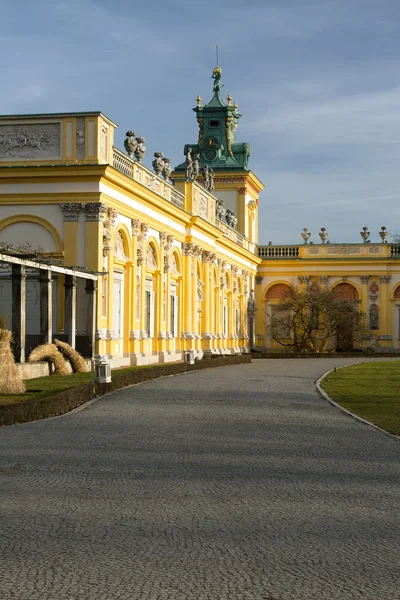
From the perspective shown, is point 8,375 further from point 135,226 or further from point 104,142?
point 135,226

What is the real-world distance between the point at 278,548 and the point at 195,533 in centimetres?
87

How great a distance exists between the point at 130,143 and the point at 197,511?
32041mm

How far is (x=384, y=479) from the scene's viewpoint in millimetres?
11539

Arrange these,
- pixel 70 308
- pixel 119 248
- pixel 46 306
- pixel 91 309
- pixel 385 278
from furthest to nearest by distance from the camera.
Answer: pixel 385 278, pixel 119 248, pixel 91 309, pixel 70 308, pixel 46 306

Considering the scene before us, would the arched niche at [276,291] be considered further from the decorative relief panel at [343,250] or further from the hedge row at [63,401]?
the hedge row at [63,401]

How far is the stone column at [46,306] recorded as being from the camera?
29969 mm

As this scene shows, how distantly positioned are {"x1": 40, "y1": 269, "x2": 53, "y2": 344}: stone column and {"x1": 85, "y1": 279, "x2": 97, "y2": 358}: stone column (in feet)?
13.5

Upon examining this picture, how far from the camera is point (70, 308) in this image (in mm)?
32594

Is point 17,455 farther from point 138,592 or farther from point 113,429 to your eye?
point 138,592

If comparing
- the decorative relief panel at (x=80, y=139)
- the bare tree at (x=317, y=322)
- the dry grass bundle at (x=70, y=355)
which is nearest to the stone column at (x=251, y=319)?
the bare tree at (x=317, y=322)

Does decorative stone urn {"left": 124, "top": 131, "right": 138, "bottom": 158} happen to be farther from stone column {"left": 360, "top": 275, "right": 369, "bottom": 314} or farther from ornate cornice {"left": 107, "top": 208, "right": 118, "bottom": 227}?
stone column {"left": 360, "top": 275, "right": 369, "bottom": 314}

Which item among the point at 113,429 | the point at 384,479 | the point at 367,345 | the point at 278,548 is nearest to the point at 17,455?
the point at 113,429

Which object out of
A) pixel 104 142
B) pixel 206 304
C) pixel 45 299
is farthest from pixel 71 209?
pixel 206 304

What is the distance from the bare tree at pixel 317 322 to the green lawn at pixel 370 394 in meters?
35.2
